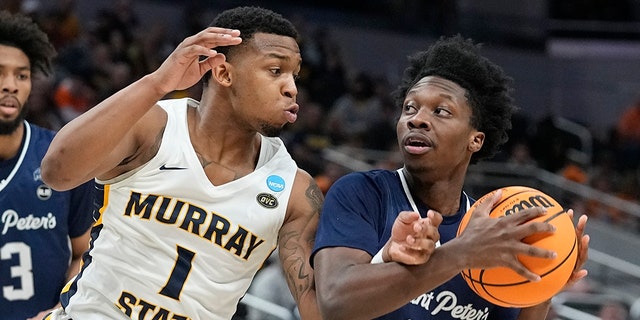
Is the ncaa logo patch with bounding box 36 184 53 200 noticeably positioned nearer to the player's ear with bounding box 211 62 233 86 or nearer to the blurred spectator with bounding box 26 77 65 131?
the player's ear with bounding box 211 62 233 86

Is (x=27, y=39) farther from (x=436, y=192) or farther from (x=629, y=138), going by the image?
(x=629, y=138)

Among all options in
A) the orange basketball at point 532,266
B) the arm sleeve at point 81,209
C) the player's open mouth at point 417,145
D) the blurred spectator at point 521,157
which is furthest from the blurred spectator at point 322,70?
the orange basketball at point 532,266

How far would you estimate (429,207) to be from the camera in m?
4.20

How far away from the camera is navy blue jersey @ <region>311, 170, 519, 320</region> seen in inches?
153

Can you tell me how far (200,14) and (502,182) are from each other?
5.39m

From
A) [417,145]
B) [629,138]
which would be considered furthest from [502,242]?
[629,138]

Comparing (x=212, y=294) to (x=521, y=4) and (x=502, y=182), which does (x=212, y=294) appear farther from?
(x=521, y=4)

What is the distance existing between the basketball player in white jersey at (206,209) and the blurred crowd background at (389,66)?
5.56m

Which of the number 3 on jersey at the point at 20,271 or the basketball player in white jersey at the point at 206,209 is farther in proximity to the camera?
the number 3 on jersey at the point at 20,271

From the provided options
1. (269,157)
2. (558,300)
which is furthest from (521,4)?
(269,157)

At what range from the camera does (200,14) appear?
1560cm

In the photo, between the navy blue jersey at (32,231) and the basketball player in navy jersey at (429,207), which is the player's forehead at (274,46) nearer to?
the basketball player in navy jersey at (429,207)

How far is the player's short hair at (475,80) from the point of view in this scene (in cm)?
417

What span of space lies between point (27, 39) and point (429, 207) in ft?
8.91
